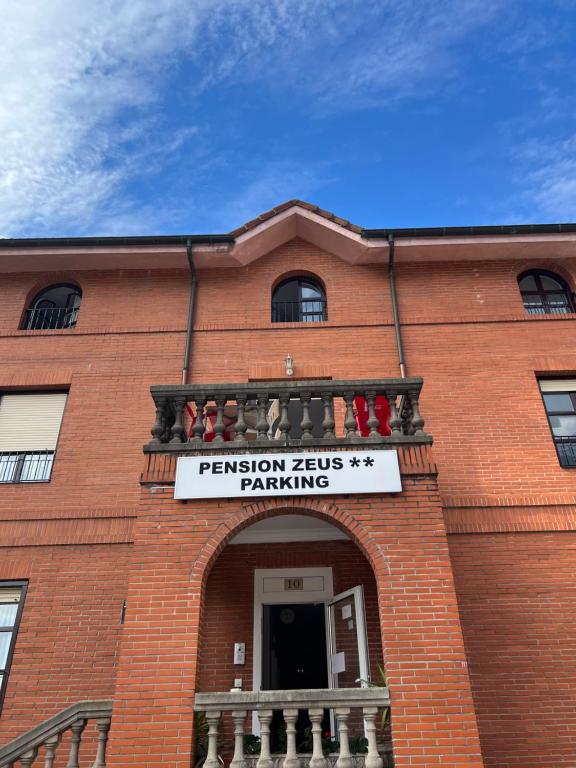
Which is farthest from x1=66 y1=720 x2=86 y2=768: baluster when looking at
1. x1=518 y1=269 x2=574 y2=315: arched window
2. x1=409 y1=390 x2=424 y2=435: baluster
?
x1=518 y1=269 x2=574 y2=315: arched window

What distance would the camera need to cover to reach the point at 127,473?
27.1 ft

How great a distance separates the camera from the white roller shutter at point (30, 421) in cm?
875

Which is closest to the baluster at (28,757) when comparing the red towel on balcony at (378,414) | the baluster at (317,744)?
the baluster at (317,744)

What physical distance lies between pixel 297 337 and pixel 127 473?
3.65m

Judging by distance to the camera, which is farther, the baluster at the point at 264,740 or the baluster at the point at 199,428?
the baluster at the point at 199,428

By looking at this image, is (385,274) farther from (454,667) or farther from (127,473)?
(454,667)

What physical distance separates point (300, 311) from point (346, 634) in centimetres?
567

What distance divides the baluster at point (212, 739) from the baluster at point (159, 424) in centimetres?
276

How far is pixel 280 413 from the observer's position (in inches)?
252

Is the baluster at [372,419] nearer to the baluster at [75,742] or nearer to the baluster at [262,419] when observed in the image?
the baluster at [262,419]

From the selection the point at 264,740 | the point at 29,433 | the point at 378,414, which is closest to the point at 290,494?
the point at 378,414

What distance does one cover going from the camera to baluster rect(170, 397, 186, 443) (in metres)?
6.23

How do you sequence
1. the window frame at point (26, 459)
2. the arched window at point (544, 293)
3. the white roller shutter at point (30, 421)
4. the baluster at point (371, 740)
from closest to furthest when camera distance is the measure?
the baluster at point (371, 740) < the window frame at point (26, 459) < the white roller shutter at point (30, 421) < the arched window at point (544, 293)

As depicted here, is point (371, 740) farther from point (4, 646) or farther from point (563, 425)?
point (563, 425)
